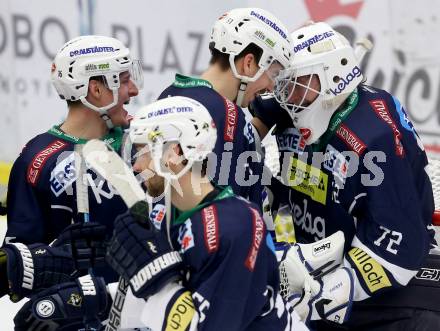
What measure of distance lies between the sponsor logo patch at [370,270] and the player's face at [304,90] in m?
0.51

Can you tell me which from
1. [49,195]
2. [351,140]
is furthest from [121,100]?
[351,140]

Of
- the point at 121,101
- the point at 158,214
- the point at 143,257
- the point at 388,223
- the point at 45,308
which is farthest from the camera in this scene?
the point at 121,101

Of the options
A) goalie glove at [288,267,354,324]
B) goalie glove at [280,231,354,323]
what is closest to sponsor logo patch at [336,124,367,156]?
goalie glove at [280,231,354,323]

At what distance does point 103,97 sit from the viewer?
3.20m

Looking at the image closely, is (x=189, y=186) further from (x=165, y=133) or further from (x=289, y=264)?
(x=289, y=264)

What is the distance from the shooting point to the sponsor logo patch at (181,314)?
2.20 metres

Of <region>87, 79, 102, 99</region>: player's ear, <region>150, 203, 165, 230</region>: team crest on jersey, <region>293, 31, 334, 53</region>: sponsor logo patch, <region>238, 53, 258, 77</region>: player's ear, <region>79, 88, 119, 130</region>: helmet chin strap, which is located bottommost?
<region>150, 203, 165, 230</region>: team crest on jersey

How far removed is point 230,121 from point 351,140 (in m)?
0.40

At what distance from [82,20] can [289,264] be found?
3.68 metres

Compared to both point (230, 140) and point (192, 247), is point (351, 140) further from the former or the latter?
point (192, 247)

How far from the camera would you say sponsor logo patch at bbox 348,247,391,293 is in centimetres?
295

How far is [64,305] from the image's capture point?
2.55 m

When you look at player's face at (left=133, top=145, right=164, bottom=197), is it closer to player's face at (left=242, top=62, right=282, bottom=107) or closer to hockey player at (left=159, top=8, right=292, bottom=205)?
hockey player at (left=159, top=8, right=292, bottom=205)

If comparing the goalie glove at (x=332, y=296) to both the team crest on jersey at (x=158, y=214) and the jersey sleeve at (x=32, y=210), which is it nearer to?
the team crest on jersey at (x=158, y=214)
